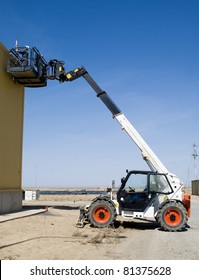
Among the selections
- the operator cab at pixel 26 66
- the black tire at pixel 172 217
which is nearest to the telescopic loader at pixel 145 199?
the black tire at pixel 172 217

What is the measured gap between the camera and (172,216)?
49.3 ft

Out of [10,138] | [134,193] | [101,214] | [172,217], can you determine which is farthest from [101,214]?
[10,138]

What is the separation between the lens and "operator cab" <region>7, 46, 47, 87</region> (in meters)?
20.2

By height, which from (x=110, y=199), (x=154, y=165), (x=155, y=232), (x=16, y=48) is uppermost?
(x=16, y=48)

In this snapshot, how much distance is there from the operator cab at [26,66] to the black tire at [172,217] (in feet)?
33.8

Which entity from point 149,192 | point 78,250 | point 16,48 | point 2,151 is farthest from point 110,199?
point 16,48

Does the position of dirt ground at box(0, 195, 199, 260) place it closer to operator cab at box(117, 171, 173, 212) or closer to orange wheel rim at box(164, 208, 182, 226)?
orange wheel rim at box(164, 208, 182, 226)

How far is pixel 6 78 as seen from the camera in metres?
20.7

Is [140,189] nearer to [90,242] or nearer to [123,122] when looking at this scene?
[123,122]

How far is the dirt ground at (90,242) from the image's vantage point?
31.7 feet

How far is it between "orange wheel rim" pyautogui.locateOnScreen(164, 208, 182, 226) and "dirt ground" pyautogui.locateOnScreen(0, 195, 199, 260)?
0.53 meters

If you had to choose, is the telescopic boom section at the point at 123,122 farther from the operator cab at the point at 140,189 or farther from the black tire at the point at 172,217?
the black tire at the point at 172,217

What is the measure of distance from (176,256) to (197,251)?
98 cm
